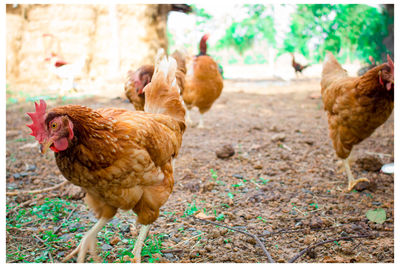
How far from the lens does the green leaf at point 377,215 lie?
236 cm

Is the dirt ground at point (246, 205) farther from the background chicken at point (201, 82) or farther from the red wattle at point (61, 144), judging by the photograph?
the red wattle at point (61, 144)

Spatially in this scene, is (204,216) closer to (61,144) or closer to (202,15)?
(61,144)

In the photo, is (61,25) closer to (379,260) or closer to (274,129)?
(274,129)

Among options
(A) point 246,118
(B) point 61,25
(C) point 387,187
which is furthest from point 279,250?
(B) point 61,25

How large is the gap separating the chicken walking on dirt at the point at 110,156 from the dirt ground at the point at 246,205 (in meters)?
0.35

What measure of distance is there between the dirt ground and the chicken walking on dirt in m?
0.35

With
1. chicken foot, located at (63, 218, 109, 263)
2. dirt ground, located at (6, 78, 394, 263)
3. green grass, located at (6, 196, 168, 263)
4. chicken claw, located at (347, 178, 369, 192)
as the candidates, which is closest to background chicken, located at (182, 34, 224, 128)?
dirt ground, located at (6, 78, 394, 263)

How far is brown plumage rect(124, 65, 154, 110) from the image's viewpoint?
11.5ft

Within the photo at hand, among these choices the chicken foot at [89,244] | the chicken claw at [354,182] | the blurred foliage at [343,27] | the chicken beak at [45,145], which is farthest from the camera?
the blurred foliage at [343,27]

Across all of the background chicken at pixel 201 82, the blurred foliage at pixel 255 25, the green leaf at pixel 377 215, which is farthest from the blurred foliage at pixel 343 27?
the green leaf at pixel 377 215

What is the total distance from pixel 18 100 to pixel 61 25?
165 inches

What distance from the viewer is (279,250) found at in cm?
202

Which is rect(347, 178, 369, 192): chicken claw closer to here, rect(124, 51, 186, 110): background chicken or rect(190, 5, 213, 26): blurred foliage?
rect(124, 51, 186, 110): background chicken

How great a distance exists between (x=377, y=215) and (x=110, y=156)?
6.80ft
